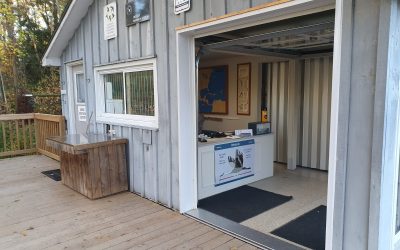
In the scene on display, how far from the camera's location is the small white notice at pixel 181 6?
3136 mm

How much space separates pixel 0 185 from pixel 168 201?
291 centimetres

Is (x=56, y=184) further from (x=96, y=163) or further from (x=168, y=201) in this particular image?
(x=168, y=201)

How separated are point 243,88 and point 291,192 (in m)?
2.69

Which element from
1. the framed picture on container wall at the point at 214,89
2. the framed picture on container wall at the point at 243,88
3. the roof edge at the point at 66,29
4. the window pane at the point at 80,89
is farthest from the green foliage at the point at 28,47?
the framed picture on container wall at the point at 243,88

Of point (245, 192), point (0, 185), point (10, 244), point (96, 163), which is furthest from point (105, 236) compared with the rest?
point (0, 185)

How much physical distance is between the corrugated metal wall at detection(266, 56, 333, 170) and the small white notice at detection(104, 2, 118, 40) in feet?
9.89

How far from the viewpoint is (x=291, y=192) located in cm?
422

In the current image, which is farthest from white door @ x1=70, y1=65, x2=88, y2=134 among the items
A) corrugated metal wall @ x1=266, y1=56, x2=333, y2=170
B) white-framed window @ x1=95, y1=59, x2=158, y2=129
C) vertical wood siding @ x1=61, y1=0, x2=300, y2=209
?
corrugated metal wall @ x1=266, y1=56, x2=333, y2=170

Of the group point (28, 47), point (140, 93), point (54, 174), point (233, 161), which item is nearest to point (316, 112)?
point (233, 161)

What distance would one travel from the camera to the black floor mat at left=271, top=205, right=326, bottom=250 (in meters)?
2.84

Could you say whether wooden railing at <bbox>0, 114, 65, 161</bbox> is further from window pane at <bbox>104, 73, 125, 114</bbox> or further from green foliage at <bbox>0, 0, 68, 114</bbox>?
green foliage at <bbox>0, 0, 68, 114</bbox>

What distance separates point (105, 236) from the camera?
2979 mm

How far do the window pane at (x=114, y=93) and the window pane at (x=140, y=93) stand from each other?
0.59 ft

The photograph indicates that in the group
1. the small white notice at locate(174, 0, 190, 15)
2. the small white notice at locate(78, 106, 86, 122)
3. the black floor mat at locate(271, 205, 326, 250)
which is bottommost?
the black floor mat at locate(271, 205, 326, 250)
